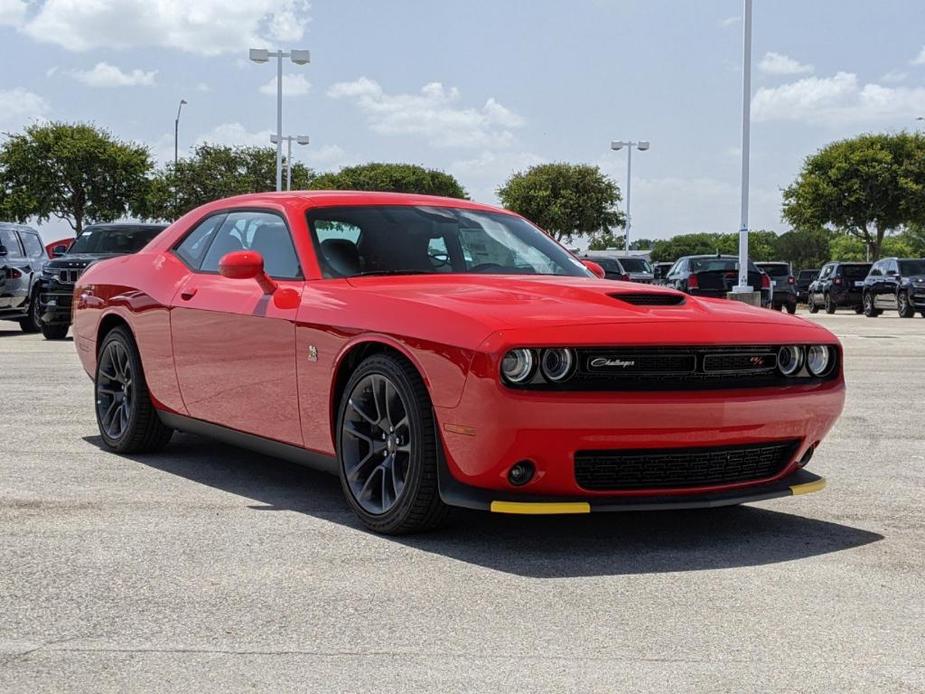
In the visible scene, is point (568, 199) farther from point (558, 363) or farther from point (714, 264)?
point (558, 363)

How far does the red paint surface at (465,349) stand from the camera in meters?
4.72

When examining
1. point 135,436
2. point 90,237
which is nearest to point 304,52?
point 90,237

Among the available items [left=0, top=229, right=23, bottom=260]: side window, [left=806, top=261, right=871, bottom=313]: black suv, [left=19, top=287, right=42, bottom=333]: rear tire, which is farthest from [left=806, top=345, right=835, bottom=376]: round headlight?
[left=806, top=261, right=871, bottom=313]: black suv

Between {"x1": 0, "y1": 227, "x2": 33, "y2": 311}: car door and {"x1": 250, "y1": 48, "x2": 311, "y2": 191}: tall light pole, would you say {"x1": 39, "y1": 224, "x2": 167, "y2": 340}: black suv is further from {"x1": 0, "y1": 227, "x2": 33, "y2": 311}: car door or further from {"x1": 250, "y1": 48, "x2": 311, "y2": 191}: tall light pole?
{"x1": 250, "y1": 48, "x2": 311, "y2": 191}: tall light pole

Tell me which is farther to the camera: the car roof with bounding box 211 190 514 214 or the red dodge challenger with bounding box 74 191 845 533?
the car roof with bounding box 211 190 514 214

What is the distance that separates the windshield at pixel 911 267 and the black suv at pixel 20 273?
22.1m

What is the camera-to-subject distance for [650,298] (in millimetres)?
5398

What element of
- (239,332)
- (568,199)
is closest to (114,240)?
(239,332)

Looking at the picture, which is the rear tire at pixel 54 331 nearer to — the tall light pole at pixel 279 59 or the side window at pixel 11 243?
the side window at pixel 11 243

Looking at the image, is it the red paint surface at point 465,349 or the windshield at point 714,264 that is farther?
the windshield at point 714,264

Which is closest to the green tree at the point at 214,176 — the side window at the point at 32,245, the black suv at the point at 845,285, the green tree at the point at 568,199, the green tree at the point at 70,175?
the green tree at the point at 70,175

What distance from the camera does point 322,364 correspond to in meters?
5.50

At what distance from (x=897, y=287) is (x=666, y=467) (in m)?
30.5

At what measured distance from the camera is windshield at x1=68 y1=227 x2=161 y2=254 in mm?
19594
